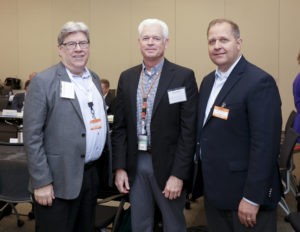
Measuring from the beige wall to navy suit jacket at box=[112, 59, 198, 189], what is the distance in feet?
21.0

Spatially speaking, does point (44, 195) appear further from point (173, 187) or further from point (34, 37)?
point (34, 37)

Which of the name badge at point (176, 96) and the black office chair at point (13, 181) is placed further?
the black office chair at point (13, 181)

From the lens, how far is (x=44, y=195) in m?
1.83

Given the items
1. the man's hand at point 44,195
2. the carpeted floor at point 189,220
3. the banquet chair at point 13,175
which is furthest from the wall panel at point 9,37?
the man's hand at point 44,195

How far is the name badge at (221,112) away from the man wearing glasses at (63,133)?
0.67 metres

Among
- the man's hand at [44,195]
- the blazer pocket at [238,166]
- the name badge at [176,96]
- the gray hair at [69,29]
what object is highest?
the gray hair at [69,29]

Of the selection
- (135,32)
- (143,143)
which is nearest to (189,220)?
(143,143)

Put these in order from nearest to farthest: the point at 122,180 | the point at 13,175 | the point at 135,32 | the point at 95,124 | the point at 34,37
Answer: the point at 95,124 < the point at 122,180 < the point at 13,175 < the point at 135,32 < the point at 34,37

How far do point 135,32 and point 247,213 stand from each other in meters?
7.59

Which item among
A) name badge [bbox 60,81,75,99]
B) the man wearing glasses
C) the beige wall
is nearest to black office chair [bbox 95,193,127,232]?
the man wearing glasses

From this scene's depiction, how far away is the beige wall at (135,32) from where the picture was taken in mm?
7867

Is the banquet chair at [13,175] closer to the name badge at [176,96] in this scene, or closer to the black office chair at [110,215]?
the black office chair at [110,215]

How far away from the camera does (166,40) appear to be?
2096 millimetres

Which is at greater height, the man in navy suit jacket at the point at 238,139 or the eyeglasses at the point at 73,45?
the eyeglasses at the point at 73,45
